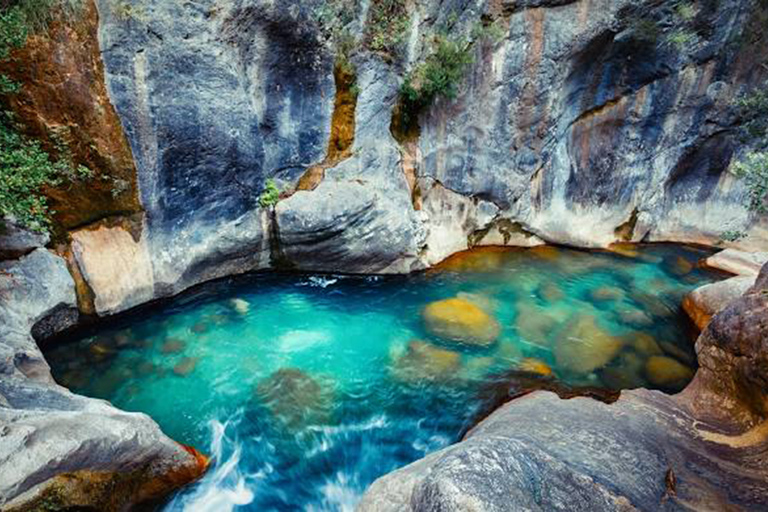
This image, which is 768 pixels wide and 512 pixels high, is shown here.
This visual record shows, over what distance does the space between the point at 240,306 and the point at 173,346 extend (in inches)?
55.7

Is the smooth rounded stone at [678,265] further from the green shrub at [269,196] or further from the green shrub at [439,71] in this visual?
the green shrub at [269,196]

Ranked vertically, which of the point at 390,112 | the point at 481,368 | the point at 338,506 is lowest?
the point at 338,506

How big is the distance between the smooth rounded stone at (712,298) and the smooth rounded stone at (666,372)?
1.34m

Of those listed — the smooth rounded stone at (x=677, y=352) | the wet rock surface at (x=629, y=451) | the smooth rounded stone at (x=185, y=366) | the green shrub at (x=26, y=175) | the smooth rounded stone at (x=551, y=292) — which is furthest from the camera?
the smooth rounded stone at (x=551, y=292)

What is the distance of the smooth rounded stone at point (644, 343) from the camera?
786 centimetres

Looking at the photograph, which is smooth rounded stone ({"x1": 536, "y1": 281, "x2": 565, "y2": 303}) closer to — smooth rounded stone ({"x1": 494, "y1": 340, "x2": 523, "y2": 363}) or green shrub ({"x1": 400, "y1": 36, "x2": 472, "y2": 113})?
smooth rounded stone ({"x1": 494, "y1": 340, "x2": 523, "y2": 363})

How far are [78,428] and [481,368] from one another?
17.6 ft

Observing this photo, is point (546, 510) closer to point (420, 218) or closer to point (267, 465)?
point (267, 465)

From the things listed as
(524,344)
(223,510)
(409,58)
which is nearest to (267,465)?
(223,510)

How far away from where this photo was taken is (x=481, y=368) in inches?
283

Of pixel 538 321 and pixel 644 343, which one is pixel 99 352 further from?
pixel 644 343

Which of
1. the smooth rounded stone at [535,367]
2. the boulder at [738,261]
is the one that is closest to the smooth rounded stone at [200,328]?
the smooth rounded stone at [535,367]

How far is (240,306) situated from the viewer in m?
8.30

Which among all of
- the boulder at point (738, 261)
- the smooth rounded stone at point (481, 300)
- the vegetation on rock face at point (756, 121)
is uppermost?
the vegetation on rock face at point (756, 121)
